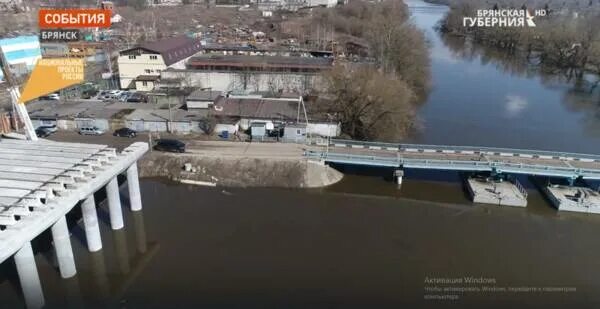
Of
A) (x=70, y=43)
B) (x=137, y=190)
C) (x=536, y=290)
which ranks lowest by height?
(x=536, y=290)

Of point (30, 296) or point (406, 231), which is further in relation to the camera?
point (406, 231)

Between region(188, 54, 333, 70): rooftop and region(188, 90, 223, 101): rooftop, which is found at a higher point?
region(188, 54, 333, 70): rooftop

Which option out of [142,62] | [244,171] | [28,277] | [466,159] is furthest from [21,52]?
[466,159]

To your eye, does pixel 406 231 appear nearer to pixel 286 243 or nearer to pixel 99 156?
pixel 286 243

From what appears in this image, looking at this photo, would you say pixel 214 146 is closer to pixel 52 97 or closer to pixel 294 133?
pixel 294 133

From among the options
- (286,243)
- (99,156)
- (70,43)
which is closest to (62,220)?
(99,156)

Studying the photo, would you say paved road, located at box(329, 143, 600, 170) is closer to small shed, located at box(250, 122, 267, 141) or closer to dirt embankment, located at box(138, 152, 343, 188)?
dirt embankment, located at box(138, 152, 343, 188)

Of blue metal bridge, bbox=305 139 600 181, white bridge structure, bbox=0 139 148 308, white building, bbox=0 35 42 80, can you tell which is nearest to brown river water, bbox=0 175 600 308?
white bridge structure, bbox=0 139 148 308
